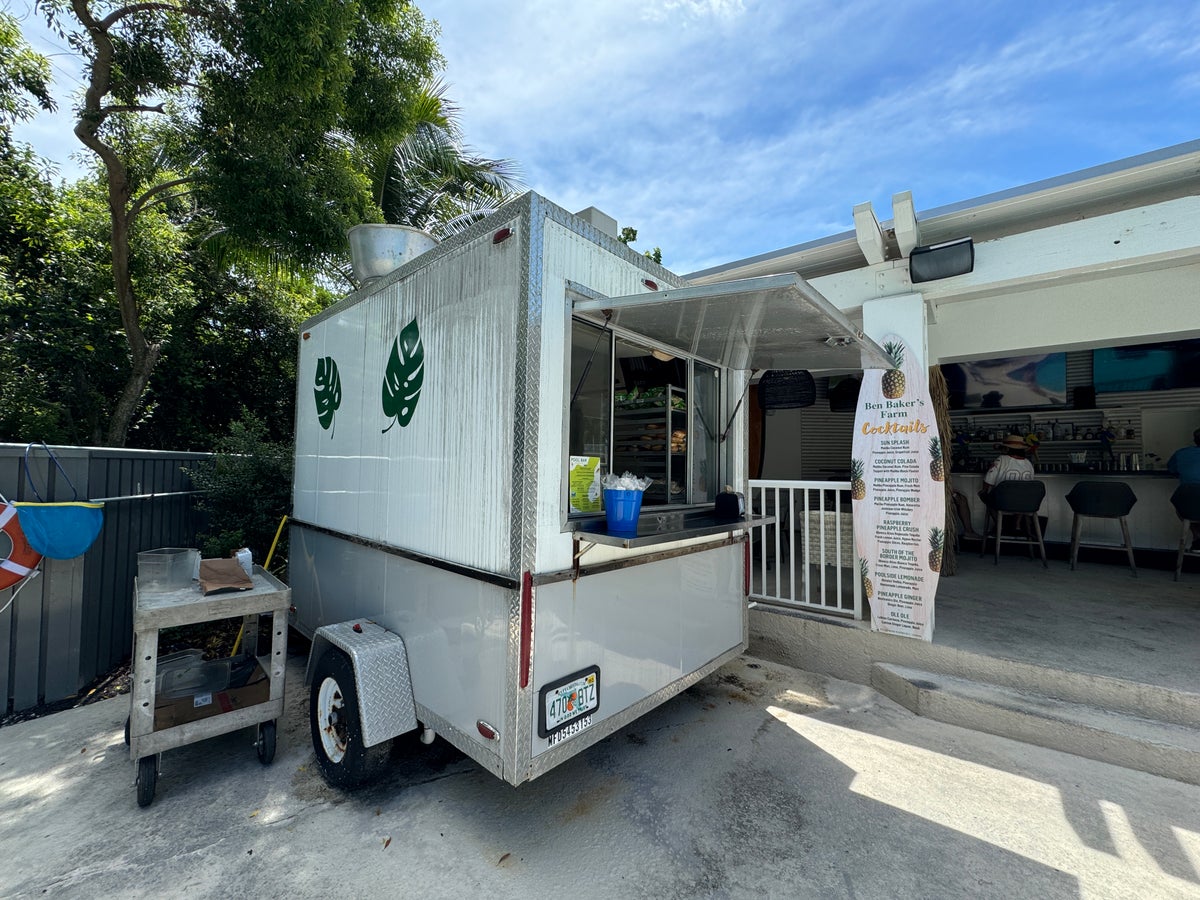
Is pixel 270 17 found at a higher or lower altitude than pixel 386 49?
lower

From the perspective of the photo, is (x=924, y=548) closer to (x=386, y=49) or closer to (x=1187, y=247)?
(x=1187, y=247)

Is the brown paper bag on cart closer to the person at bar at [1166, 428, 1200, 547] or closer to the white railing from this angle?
the white railing

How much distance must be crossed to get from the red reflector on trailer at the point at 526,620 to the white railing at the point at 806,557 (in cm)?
217

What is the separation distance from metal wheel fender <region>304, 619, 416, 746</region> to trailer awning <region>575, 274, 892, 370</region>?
191 cm

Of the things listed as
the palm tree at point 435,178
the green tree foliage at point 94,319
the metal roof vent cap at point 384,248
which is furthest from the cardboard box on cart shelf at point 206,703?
the palm tree at point 435,178

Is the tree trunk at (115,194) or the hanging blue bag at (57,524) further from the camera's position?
the tree trunk at (115,194)

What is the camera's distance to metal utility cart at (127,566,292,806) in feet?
7.85

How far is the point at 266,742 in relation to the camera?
110 inches

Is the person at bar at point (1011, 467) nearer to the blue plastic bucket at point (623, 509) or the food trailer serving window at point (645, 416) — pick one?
the food trailer serving window at point (645, 416)

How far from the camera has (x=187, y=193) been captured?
6.83m

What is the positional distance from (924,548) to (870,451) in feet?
2.48

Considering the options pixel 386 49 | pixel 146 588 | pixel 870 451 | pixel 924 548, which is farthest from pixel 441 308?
pixel 386 49

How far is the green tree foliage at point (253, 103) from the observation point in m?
4.94

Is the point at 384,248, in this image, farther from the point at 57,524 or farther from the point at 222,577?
the point at 57,524
